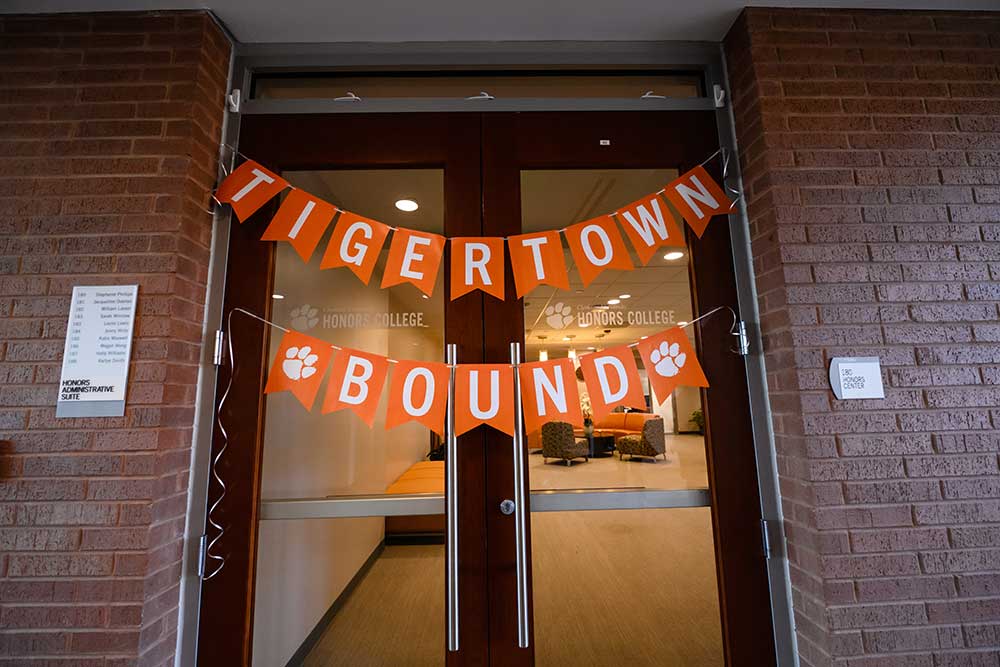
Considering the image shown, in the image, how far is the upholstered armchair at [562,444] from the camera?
4.52 ft

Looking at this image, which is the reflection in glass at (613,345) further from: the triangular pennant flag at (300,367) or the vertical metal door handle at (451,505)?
the triangular pennant flag at (300,367)

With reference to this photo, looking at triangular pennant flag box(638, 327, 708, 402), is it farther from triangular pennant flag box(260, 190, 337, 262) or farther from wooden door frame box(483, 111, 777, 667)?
triangular pennant flag box(260, 190, 337, 262)

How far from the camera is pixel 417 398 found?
1.34 metres

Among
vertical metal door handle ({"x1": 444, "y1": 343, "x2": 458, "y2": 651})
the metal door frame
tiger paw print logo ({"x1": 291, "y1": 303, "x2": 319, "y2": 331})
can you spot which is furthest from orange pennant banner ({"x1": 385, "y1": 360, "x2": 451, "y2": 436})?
the metal door frame

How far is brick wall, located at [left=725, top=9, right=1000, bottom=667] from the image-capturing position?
1143mm

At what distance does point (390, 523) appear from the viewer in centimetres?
161

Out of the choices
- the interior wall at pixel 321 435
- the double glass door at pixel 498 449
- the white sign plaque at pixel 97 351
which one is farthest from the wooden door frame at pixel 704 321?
the white sign plaque at pixel 97 351

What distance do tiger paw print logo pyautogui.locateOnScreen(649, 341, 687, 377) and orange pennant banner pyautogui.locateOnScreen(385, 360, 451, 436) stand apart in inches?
29.4

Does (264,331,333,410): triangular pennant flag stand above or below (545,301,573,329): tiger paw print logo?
below

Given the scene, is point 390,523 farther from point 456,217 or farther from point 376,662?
point 456,217

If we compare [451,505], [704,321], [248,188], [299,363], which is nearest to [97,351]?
[299,363]

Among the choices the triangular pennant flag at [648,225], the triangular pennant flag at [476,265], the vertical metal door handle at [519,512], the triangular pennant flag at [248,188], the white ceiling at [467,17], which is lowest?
the vertical metal door handle at [519,512]

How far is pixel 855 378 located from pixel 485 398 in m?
1.19

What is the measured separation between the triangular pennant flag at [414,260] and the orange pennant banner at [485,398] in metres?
0.38
